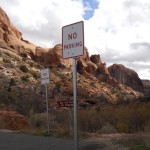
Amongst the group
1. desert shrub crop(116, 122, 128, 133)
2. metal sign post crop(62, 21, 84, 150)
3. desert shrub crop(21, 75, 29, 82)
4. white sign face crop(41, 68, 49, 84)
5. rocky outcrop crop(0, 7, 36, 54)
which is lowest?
desert shrub crop(116, 122, 128, 133)

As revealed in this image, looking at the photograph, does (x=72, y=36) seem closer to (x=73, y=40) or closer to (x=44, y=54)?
(x=73, y=40)

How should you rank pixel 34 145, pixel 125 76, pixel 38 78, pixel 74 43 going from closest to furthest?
pixel 74 43 → pixel 34 145 → pixel 38 78 → pixel 125 76

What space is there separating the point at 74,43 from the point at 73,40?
0.26 feet

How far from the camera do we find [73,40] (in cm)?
855

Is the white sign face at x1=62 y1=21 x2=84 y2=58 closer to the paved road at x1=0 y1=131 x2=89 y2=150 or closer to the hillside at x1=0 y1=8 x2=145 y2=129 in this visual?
the paved road at x1=0 y1=131 x2=89 y2=150

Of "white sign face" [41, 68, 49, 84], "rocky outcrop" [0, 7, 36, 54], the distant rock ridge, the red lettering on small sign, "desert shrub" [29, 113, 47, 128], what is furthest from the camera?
the distant rock ridge

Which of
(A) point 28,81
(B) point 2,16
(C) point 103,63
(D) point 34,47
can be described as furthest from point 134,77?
(A) point 28,81

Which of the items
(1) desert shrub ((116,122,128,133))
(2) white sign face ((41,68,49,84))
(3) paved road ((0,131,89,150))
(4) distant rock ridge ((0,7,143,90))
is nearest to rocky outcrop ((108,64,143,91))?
(4) distant rock ridge ((0,7,143,90))

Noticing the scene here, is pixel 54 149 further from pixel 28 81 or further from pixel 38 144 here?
pixel 28 81

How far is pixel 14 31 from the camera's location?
98.6 metres

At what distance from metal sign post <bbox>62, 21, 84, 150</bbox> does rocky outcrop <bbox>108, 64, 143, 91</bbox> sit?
382 feet

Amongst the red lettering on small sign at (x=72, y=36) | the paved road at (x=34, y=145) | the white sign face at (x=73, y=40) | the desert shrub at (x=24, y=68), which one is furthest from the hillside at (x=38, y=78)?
the red lettering on small sign at (x=72, y=36)

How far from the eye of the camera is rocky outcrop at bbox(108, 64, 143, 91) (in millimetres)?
126500

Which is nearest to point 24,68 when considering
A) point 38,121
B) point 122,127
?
point 38,121
